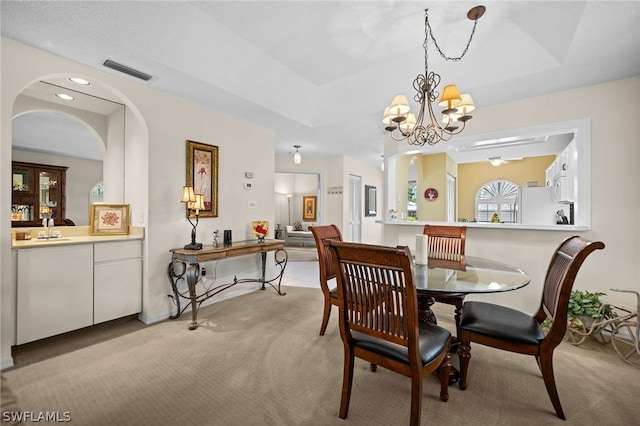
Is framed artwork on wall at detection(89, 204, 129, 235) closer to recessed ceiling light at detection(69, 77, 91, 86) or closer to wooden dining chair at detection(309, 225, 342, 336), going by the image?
recessed ceiling light at detection(69, 77, 91, 86)

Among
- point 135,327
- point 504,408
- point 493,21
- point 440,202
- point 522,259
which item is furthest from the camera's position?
point 440,202

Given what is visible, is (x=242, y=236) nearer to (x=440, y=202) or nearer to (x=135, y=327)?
(x=135, y=327)

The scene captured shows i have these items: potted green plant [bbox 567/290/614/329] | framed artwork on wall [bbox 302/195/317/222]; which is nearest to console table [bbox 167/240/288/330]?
potted green plant [bbox 567/290/614/329]

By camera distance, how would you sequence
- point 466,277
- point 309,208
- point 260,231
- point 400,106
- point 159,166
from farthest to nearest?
point 309,208
point 260,231
point 159,166
point 400,106
point 466,277

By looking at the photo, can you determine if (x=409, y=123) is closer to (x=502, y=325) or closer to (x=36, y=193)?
(x=502, y=325)

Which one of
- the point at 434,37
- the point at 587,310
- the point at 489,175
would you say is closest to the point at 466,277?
the point at 587,310

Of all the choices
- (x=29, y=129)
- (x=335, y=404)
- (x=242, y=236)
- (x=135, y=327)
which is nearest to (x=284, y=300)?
(x=242, y=236)

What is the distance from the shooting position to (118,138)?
10.6 ft

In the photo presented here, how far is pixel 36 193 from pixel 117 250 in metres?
1.06

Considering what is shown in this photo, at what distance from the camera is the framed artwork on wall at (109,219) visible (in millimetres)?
2971

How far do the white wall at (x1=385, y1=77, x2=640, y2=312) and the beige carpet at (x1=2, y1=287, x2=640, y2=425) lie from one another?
75 centimetres

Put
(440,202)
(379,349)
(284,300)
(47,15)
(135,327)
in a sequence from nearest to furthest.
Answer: (379,349), (47,15), (135,327), (284,300), (440,202)

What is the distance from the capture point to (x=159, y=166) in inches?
117

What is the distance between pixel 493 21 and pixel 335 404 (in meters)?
3.18
